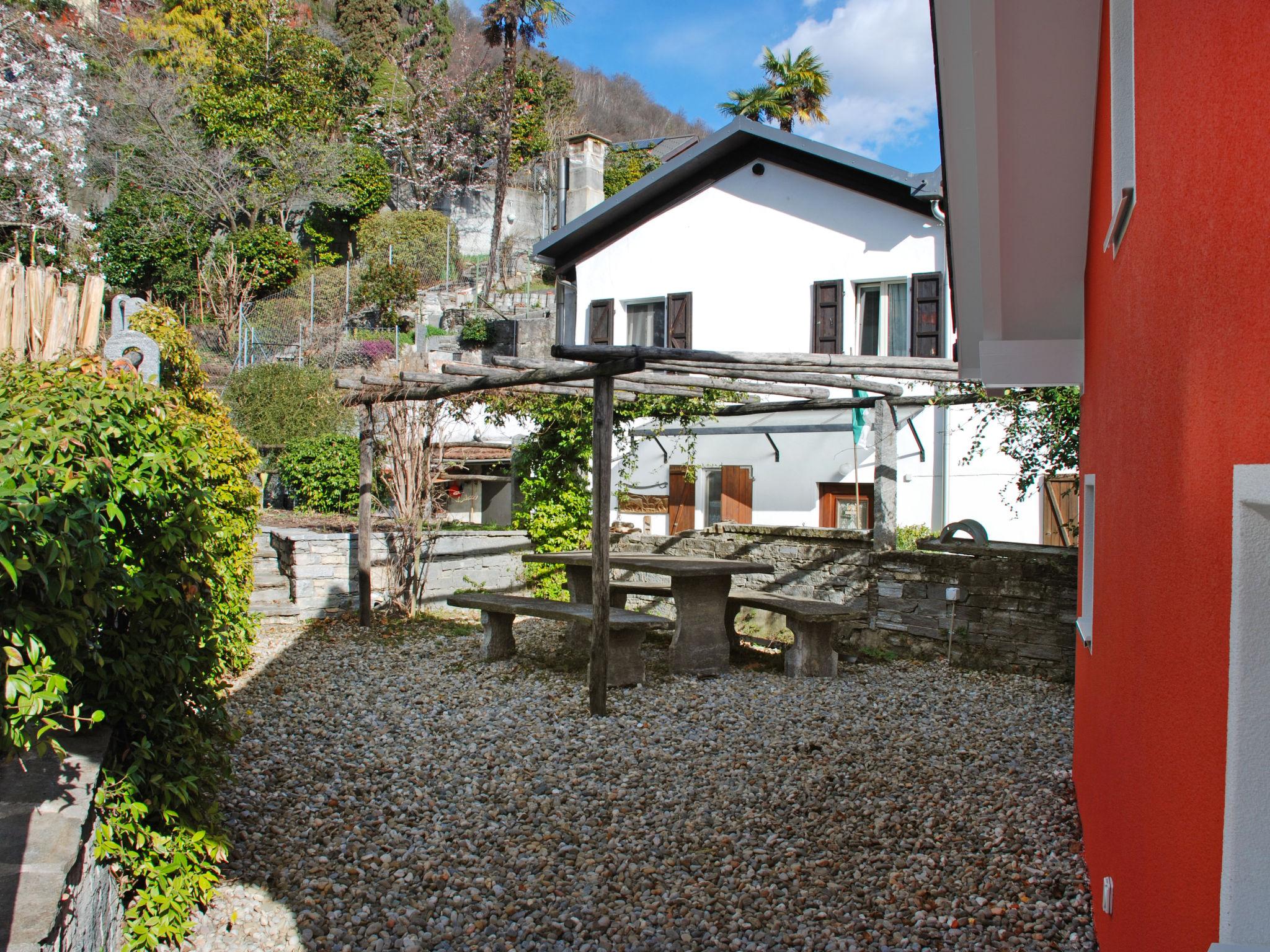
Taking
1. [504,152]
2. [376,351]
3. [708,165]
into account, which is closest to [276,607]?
[708,165]

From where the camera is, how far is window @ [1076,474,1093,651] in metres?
4.55

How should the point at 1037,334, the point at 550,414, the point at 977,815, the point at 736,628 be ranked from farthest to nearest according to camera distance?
1. the point at 550,414
2. the point at 736,628
3. the point at 1037,334
4. the point at 977,815

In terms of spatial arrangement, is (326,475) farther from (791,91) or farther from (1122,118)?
(791,91)

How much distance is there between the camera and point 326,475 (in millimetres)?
14953

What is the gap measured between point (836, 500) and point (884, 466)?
511 cm

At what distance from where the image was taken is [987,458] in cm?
1286

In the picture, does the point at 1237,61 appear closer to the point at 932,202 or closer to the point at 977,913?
the point at 977,913

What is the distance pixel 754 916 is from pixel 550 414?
8.42 meters

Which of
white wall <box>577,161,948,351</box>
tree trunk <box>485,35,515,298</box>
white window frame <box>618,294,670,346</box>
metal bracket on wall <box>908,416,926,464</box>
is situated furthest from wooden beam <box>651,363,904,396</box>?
tree trunk <box>485,35,515,298</box>

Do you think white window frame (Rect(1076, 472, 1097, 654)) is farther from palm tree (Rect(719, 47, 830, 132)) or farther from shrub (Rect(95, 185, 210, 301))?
shrub (Rect(95, 185, 210, 301))

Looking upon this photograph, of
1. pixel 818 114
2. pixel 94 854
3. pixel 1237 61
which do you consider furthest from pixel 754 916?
pixel 818 114

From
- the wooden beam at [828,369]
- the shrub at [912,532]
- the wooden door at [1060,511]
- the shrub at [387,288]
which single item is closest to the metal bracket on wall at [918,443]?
the shrub at [912,532]

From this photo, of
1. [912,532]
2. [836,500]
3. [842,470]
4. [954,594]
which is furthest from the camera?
[836,500]

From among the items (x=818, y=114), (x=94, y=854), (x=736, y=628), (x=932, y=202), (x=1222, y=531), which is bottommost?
(x=736, y=628)
